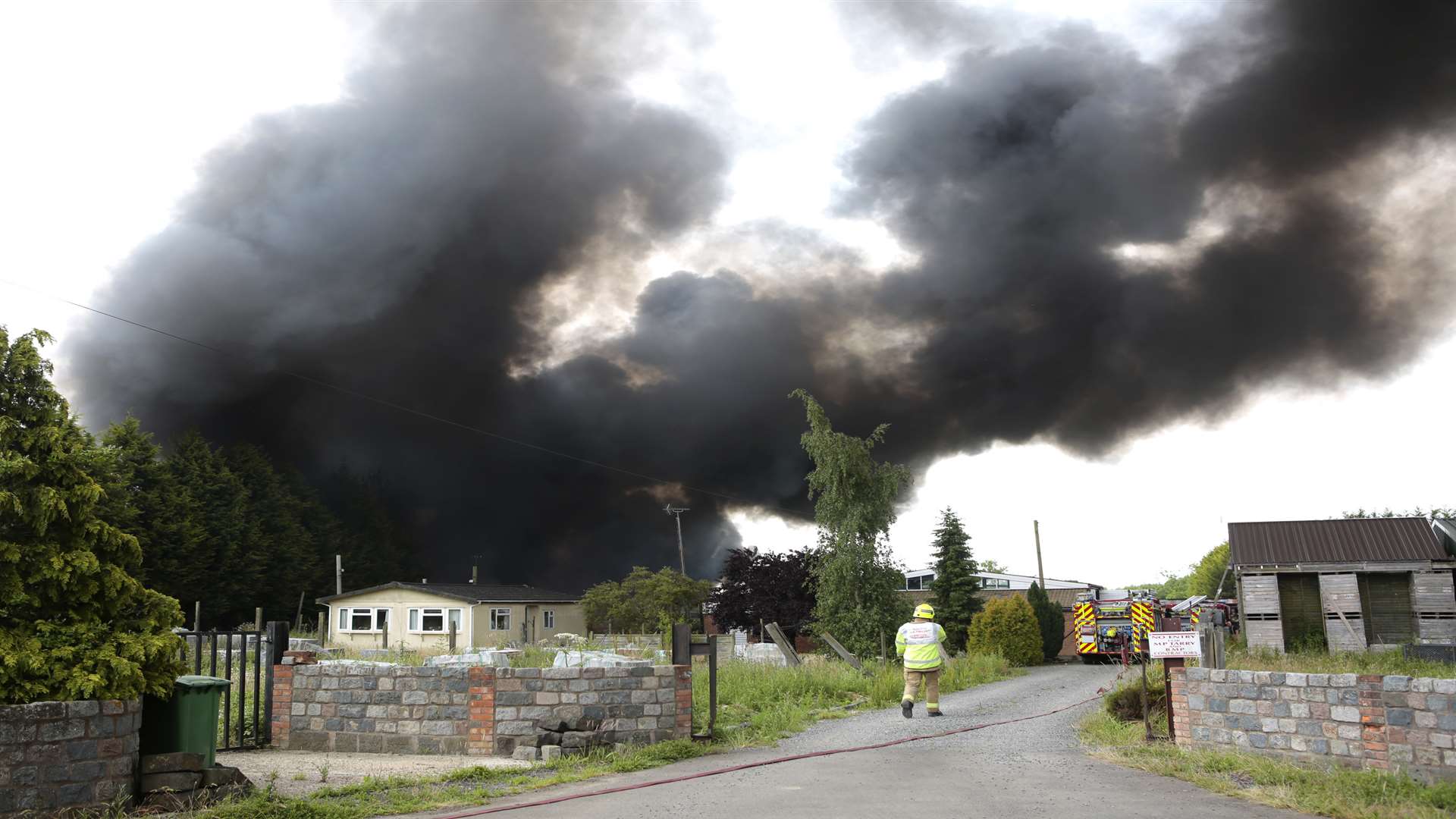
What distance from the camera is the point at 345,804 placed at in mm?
8844

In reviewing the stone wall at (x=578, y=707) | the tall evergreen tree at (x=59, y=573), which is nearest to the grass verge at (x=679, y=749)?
the stone wall at (x=578, y=707)

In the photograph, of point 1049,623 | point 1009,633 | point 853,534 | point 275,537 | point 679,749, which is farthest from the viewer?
point 275,537

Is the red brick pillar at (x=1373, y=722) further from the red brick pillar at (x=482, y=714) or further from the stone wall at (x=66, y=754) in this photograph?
the stone wall at (x=66, y=754)

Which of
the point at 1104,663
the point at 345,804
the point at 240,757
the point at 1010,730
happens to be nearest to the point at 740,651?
the point at 1104,663

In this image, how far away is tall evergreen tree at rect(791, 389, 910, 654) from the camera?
86.5ft

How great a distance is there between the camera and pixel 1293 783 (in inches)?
355

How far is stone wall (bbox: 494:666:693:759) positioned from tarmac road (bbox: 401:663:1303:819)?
103 centimetres

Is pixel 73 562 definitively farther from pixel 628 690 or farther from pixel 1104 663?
pixel 1104 663

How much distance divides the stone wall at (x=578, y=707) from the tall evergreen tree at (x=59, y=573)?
395 cm

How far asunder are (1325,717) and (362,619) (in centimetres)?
4792

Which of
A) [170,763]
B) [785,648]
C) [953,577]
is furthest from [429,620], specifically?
[170,763]

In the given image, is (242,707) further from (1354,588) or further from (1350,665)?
(1354,588)

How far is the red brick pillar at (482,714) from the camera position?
1197 cm

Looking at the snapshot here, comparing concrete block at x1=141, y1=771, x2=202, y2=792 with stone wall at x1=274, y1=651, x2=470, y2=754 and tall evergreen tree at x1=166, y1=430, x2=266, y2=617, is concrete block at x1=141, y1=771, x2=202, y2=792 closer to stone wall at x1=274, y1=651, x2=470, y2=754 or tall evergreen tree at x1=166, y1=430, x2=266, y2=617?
stone wall at x1=274, y1=651, x2=470, y2=754
